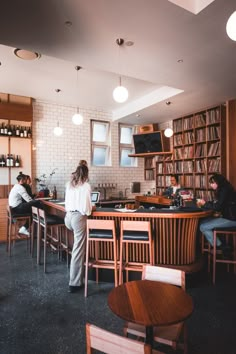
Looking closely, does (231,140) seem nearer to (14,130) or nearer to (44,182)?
(44,182)

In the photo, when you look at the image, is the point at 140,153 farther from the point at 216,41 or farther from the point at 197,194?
the point at 216,41

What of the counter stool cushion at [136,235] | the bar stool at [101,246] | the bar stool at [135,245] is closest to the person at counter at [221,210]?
the bar stool at [135,245]

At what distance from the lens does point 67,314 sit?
268 centimetres

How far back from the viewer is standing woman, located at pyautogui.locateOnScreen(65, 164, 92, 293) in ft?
10.6

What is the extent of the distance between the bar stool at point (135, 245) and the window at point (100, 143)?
4.15 m

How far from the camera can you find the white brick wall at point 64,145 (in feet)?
20.7

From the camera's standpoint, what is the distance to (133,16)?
2514 millimetres

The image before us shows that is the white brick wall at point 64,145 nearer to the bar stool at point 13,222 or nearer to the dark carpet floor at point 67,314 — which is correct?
the bar stool at point 13,222

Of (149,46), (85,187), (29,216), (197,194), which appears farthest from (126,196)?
(149,46)

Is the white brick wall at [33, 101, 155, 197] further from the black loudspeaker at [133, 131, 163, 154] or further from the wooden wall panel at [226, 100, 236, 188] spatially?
the wooden wall panel at [226, 100, 236, 188]

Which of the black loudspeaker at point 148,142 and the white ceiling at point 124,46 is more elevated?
the white ceiling at point 124,46

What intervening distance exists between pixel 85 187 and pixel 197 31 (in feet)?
7.56

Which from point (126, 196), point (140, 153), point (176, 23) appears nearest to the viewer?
point (176, 23)

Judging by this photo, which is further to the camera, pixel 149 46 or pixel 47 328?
pixel 149 46
